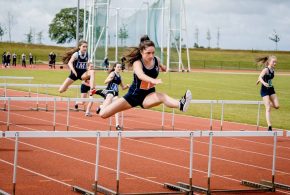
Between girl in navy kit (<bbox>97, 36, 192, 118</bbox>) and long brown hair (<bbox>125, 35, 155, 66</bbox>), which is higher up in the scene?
long brown hair (<bbox>125, 35, 155, 66</bbox>)

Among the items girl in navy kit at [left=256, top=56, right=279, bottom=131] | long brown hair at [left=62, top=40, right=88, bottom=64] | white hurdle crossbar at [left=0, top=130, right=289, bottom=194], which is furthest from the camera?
girl in navy kit at [left=256, top=56, right=279, bottom=131]

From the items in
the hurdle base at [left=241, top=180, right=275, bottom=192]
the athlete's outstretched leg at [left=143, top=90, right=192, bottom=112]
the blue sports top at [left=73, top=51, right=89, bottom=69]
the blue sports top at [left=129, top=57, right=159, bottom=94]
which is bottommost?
the hurdle base at [left=241, top=180, right=275, bottom=192]

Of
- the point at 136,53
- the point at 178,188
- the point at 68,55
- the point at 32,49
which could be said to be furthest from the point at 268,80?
the point at 32,49

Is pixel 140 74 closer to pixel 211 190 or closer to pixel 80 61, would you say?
pixel 211 190

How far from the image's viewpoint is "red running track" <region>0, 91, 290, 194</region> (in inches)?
400

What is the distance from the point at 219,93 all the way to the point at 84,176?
23907 mm

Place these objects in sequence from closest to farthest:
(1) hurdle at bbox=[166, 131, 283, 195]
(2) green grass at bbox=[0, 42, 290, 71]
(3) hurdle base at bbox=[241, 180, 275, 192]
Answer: (1) hurdle at bbox=[166, 131, 283, 195] → (3) hurdle base at bbox=[241, 180, 275, 192] → (2) green grass at bbox=[0, 42, 290, 71]

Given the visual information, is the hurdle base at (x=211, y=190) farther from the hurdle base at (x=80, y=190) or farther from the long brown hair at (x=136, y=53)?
the long brown hair at (x=136, y=53)

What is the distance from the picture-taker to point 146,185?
400 inches

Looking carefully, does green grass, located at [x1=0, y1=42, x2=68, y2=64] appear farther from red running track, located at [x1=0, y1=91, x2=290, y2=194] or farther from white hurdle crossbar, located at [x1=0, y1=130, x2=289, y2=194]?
white hurdle crossbar, located at [x1=0, y1=130, x2=289, y2=194]

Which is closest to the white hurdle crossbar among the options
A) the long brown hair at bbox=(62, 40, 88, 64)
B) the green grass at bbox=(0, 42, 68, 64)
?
the long brown hair at bbox=(62, 40, 88, 64)

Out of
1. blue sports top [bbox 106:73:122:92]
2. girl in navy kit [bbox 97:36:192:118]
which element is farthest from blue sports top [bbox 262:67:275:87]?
girl in navy kit [bbox 97:36:192:118]

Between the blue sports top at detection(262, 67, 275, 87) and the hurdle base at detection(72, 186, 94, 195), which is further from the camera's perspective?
the blue sports top at detection(262, 67, 275, 87)

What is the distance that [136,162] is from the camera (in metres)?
12.3
